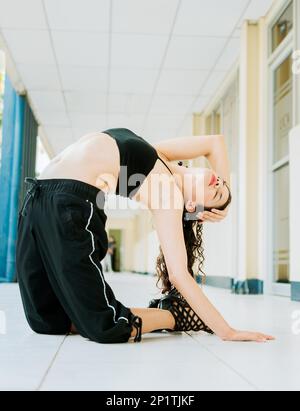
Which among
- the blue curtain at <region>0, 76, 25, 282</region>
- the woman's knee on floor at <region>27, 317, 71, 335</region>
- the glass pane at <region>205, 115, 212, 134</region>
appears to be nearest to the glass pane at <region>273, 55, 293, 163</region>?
the glass pane at <region>205, 115, 212, 134</region>

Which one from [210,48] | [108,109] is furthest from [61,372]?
A: [108,109]

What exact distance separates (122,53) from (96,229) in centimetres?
447

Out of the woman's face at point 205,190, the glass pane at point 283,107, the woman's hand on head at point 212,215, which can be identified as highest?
the glass pane at point 283,107

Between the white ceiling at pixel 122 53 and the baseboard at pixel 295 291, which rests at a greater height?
the white ceiling at pixel 122 53

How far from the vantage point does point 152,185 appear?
1.66 meters

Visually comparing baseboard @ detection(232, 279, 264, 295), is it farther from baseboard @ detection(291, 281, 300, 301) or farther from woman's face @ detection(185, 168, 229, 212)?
woman's face @ detection(185, 168, 229, 212)

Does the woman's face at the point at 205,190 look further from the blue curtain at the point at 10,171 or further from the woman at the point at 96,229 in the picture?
the blue curtain at the point at 10,171

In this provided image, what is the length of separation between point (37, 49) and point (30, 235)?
4.52 metres

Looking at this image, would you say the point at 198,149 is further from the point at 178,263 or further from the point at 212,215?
the point at 178,263

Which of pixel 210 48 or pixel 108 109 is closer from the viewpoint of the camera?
pixel 210 48

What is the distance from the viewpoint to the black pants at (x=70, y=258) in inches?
61.2

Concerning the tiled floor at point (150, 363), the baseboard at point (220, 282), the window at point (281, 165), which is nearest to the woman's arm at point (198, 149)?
the tiled floor at point (150, 363)

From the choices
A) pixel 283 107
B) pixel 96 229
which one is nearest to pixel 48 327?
pixel 96 229
